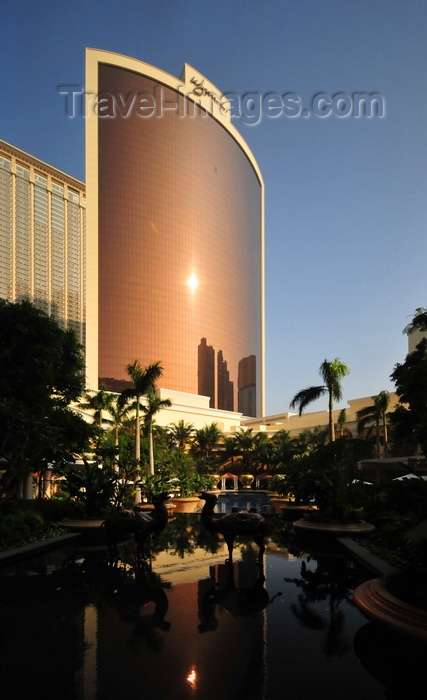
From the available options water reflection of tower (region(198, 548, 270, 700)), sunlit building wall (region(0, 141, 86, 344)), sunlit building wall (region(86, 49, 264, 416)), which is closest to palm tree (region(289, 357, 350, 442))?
water reflection of tower (region(198, 548, 270, 700))

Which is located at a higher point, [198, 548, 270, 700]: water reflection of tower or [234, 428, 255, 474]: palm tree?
[198, 548, 270, 700]: water reflection of tower

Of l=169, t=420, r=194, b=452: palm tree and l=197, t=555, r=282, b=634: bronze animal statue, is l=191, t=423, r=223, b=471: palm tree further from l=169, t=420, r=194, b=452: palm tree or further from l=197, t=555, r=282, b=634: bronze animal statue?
l=197, t=555, r=282, b=634: bronze animal statue

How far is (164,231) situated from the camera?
113 m

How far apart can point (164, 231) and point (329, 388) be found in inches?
3554

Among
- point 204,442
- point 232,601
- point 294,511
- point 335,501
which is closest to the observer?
point 232,601

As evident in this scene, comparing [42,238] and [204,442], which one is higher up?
[42,238]

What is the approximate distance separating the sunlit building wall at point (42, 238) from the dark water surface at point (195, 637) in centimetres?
10229

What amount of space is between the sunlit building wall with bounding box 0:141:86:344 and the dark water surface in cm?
10229

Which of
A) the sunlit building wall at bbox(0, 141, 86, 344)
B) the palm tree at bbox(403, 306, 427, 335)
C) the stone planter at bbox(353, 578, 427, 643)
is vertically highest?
the sunlit building wall at bbox(0, 141, 86, 344)

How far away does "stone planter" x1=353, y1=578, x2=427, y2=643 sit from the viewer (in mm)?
5516

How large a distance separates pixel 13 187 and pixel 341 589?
386 ft

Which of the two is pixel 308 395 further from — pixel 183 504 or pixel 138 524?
pixel 138 524

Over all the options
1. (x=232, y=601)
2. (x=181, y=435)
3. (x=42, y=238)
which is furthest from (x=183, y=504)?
(x=42, y=238)

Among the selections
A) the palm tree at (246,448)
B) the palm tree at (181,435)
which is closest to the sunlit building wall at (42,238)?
the palm tree at (181,435)
